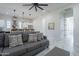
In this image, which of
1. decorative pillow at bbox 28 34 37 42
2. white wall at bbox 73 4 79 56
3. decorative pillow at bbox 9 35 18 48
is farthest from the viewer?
white wall at bbox 73 4 79 56

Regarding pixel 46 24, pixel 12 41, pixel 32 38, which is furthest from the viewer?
pixel 32 38

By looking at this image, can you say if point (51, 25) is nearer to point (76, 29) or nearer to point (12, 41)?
point (12, 41)

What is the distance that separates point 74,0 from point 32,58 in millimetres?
618

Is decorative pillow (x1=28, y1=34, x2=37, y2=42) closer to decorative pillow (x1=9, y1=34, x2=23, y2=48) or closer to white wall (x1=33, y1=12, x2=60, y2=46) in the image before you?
white wall (x1=33, y1=12, x2=60, y2=46)

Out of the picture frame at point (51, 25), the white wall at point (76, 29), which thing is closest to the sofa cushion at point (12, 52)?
the picture frame at point (51, 25)

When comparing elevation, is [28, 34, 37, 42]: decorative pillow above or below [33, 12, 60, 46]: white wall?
below

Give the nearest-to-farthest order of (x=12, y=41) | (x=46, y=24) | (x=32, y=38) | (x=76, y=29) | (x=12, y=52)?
(x=12, y=52)
(x=12, y=41)
(x=46, y=24)
(x=32, y=38)
(x=76, y=29)

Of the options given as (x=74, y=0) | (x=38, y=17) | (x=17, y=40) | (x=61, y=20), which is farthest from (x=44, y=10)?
(x=74, y=0)

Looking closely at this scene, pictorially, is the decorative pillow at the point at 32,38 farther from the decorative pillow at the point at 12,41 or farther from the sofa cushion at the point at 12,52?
the sofa cushion at the point at 12,52

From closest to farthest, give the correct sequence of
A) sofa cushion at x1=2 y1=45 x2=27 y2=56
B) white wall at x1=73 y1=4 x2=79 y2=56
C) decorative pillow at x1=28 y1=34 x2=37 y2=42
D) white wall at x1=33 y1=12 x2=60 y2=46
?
sofa cushion at x1=2 y1=45 x2=27 y2=56
white wall at x1=33 y1=12 x2=60 y2=46
decorative pillow at x1=28 y1=34 x2=37 y2=42
white wall at x1=73 y1=4 x2=79 y2=56

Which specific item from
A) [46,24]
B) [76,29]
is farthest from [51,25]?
[76,29]

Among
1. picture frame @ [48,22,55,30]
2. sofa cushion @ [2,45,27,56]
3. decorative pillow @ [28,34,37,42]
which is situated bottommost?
sofa cushion @ [2,45,27,56]

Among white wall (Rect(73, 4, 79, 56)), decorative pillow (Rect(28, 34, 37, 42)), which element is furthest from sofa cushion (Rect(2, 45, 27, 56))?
white wall (Rect(73, 4, 79, 56))

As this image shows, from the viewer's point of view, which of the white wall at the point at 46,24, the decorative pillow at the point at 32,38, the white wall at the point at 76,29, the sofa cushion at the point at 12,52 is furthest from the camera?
the white wall at the point at 76,29
